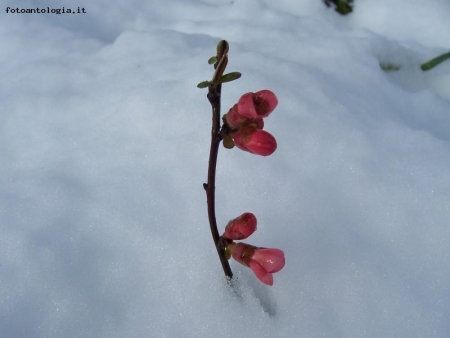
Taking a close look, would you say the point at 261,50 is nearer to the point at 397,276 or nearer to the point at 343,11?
the point at 343,11

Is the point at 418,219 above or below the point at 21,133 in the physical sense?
above

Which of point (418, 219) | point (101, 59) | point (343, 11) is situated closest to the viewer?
point (418, 219)

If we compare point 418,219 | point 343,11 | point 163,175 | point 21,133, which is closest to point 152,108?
point 163,175

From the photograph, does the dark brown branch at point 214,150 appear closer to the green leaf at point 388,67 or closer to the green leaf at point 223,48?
the green leaf at point 223,48


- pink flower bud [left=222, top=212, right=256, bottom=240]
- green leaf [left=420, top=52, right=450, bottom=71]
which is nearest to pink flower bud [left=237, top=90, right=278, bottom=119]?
pink flower bud [left=222, top=212, right=256, bottom=240]

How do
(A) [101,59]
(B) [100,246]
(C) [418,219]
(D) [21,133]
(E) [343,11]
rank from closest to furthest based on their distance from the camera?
1. (B) [100,246]
2. (C) [418,219]
3. (D) [21,133]
4. (A) [101,59]
5. (E) [343,11]

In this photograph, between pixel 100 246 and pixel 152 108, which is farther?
pixel 152 108

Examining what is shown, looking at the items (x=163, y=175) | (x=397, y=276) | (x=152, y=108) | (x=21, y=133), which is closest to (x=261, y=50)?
(x=152, y=108)

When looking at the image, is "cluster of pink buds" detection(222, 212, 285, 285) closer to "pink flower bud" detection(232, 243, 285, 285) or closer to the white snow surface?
"pink flower bud" detection(232, 243, 285, 285)
